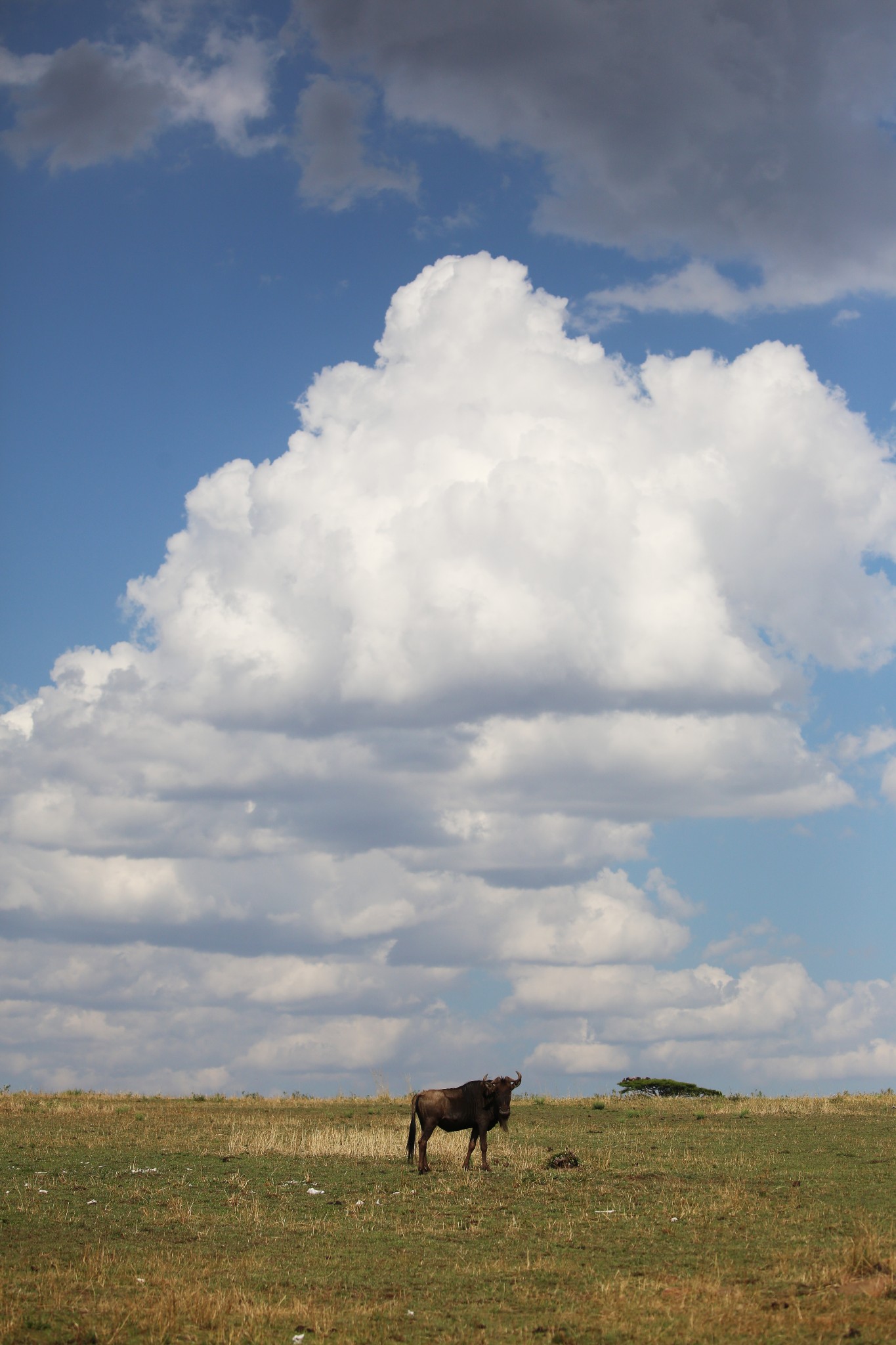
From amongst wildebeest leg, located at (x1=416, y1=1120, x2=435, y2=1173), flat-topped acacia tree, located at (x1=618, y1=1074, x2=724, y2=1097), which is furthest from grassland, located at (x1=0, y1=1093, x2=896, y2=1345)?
flat-topped acacia tree, located at (x1=618, y1=1074, x2=724, y2=1097)

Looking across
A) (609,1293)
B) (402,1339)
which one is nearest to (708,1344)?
Answer: (609,1293)

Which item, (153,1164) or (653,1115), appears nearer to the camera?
(153,1164)

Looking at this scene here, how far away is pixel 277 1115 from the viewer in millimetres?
42969

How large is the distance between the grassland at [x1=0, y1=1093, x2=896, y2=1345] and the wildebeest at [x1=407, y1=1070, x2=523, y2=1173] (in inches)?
35.8

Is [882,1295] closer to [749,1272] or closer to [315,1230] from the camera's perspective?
[749,1272]

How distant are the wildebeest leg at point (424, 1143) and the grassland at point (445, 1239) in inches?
13.2

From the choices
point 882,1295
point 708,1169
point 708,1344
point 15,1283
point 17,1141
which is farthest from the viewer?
point 17,1141

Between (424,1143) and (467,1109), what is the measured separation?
4.33 ft

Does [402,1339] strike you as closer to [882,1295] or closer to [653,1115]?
[882,1295]

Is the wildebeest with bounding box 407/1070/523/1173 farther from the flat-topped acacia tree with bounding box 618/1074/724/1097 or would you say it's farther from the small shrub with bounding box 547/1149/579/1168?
the flat-topped acacia tree with bounding box 618/1074/724/1097

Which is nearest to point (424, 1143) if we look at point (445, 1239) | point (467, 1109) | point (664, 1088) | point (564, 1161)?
point (467, 1109)

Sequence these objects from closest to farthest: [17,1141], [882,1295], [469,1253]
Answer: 1. [882,1295]
2. [469,1253]
3. [17,1141]

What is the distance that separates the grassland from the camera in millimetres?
13359

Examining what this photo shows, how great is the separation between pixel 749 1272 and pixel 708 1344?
3647 mm
